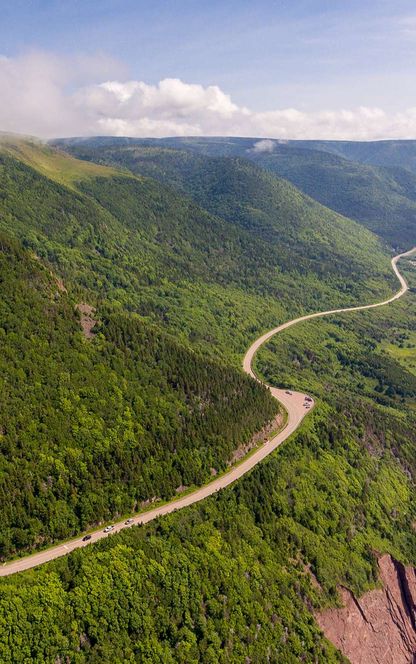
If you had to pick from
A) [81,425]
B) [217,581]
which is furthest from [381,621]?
[81,425]

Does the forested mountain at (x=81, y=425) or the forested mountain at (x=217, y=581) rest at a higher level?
the forested mountain at (x=81, y=425)

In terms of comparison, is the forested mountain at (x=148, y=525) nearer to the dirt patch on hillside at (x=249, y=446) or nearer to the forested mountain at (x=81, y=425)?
the forested mountain at (x=81, y=425)

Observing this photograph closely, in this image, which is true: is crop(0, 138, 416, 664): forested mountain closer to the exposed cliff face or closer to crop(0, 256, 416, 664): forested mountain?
crop(0, 256, 416, 664): forested mountain

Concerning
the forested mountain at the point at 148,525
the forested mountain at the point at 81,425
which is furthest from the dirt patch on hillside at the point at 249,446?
the forested mountain at the point at 148,525

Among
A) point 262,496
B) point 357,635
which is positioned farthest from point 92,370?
point 357,635

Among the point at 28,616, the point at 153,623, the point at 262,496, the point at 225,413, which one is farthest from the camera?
the point at 225,413

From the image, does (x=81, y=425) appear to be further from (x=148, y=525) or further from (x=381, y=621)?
(x=381, y=621)

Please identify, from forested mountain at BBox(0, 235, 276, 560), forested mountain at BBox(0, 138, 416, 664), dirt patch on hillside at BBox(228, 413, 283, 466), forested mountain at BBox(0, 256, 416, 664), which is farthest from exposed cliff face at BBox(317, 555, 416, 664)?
forested mountain at BBox(0, 235, 276, 560)

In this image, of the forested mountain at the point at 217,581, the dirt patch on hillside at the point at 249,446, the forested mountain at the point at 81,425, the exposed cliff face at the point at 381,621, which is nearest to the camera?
the forested mountain at the point at 217,581

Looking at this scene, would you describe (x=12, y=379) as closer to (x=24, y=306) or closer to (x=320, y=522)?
(x=24, y=306)
